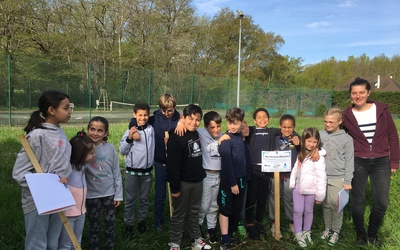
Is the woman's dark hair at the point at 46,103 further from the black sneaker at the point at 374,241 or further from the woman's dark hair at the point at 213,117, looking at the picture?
the black sneaker at the point at 374,241

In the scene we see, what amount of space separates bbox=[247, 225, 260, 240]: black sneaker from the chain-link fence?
1140 cm

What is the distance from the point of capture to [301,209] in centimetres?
382

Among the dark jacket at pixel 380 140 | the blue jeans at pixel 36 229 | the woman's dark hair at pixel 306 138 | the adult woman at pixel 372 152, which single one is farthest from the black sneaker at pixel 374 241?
the blue jeans at pixel 36 229

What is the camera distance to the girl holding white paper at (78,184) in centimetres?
276

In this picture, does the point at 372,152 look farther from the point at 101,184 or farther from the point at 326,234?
the point at 101,184

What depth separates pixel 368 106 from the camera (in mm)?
3734

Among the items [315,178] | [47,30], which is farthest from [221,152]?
[47,30]

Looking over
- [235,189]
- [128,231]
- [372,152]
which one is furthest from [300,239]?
[128,231]

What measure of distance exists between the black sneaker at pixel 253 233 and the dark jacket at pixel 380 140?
1.50 meters

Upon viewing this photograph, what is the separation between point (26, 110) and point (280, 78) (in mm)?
38965

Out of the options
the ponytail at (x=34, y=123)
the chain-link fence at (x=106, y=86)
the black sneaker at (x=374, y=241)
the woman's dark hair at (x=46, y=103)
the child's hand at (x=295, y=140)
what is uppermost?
the chain-link fence at (x=106, y=86)

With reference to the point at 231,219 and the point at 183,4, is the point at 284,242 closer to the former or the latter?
A: the point at 231,219

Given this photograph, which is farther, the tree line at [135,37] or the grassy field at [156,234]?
the tree line at [135,37]

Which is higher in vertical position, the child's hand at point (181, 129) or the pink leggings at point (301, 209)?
the child's hand at point (181, 129)
